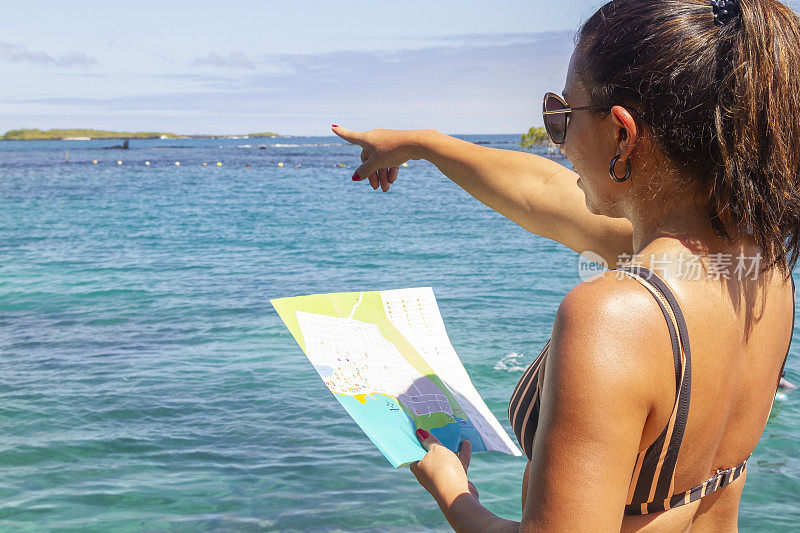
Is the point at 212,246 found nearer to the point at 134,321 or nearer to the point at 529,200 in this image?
the point at 134,321

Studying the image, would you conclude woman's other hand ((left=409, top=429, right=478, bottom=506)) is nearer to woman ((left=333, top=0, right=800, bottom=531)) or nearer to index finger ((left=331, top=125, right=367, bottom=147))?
woman ((left=333, top=0, right=800, bottom=531))

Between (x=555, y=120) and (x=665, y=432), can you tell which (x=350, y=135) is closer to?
(x=555, y=120)

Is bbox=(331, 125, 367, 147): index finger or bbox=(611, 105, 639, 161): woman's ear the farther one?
bbox=(331, 125, 367, 147): index finger

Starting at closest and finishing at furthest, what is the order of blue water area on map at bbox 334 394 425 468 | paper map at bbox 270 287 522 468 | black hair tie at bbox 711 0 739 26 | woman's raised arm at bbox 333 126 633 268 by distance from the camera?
black hair tie at bbox 711 0 739 26, blue water area on map at bbox 334 394 425 468, paper map at bbox 270 287 522 468, woman's raised arm at bbox 333 126 633 268

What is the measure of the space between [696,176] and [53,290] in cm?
1073

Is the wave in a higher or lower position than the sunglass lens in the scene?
lower

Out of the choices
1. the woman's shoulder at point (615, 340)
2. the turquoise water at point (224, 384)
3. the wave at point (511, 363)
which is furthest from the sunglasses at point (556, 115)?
the wave at point (511, 363)

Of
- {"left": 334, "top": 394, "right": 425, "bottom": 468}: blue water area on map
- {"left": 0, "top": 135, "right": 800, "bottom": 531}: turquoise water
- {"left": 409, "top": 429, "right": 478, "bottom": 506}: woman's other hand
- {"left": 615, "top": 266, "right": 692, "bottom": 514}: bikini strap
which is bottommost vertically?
{"left": 0, "top": 135, "right": 800, "bottom": 531}: turquoise water

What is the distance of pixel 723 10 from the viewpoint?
1.01 m

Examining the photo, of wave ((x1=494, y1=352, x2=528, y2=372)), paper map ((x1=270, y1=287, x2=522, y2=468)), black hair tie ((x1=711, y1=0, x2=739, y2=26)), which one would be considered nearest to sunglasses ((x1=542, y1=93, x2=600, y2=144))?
black hair tie ((x1=711, y1=0, x2=739, y2=26))

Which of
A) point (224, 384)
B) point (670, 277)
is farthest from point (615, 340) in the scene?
point (224, 384)

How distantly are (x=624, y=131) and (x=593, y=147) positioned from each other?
66 millimetres

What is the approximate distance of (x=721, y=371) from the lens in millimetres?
1014

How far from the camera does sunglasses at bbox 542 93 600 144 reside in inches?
45.2
